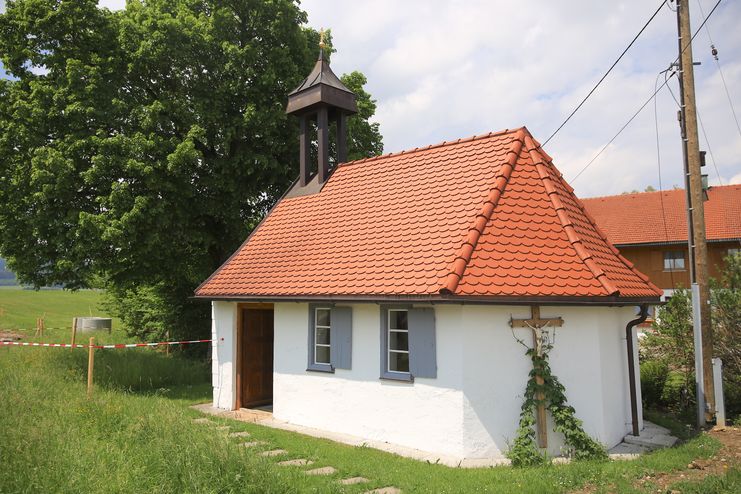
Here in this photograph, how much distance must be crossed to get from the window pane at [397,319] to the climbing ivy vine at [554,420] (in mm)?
2058

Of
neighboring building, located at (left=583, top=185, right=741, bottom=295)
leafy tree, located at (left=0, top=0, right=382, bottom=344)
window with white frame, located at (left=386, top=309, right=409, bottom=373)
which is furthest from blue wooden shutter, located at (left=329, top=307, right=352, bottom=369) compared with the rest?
neighboring building, located at (left=583, top=185, right=741, bottom=295)

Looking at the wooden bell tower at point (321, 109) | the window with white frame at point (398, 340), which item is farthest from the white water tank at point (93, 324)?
the window with white frame at point (398, 340)

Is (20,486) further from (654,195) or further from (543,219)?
(654,195)

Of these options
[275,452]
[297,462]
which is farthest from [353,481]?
[275,452]

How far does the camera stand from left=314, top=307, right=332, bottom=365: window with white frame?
32.8ft

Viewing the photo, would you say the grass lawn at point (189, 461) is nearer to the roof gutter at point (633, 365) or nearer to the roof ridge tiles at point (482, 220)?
the roof gutter at point (633, 365)

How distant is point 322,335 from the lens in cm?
1009

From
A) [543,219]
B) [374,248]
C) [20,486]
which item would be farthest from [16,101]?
[543,219]

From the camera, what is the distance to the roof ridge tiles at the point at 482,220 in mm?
7746

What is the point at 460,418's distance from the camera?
7.73 meters

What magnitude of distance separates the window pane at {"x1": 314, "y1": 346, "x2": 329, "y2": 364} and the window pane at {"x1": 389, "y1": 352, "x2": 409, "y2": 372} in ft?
5.39

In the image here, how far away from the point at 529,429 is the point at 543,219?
347 centimetres

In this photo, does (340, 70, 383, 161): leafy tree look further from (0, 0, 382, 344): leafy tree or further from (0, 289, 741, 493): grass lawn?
(0, 289, 741, 493): grass lawn

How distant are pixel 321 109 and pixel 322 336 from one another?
632cm
